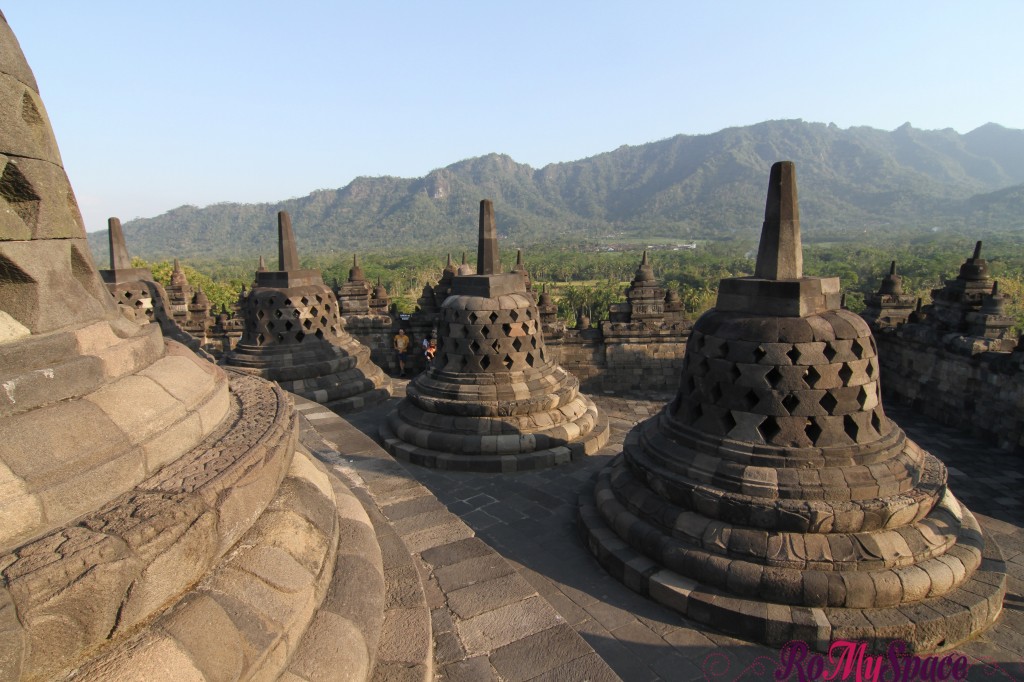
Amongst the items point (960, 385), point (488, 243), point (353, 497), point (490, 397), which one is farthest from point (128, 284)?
point (960, 385)

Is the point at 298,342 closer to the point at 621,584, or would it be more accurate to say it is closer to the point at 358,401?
the point at 358,401

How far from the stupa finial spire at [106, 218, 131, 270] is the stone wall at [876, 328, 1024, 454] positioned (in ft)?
51.0

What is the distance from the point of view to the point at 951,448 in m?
8.41

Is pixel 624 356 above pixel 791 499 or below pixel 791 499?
below

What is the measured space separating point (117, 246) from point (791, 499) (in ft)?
43.3

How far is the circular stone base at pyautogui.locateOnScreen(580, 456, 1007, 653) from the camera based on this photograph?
3.93m

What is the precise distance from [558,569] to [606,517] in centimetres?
66

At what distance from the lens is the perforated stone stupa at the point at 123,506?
1542 mm

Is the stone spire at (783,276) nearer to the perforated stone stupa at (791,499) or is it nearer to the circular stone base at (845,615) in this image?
the perforated stone stupa at (791,499)

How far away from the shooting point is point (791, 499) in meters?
4.40

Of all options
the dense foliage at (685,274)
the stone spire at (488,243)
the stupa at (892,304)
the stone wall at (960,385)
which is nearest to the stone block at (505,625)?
the stone spire at (488,243)

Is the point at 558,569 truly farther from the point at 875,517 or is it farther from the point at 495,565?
the point at 875,517

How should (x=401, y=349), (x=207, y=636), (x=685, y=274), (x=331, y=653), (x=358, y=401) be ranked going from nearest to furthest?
(x=207, y=636)
(x=331, y=653)
(x=358, y=401)
(x=401, y=349)
(x=685, y=274)

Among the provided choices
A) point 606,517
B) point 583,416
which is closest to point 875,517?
point 606,517
